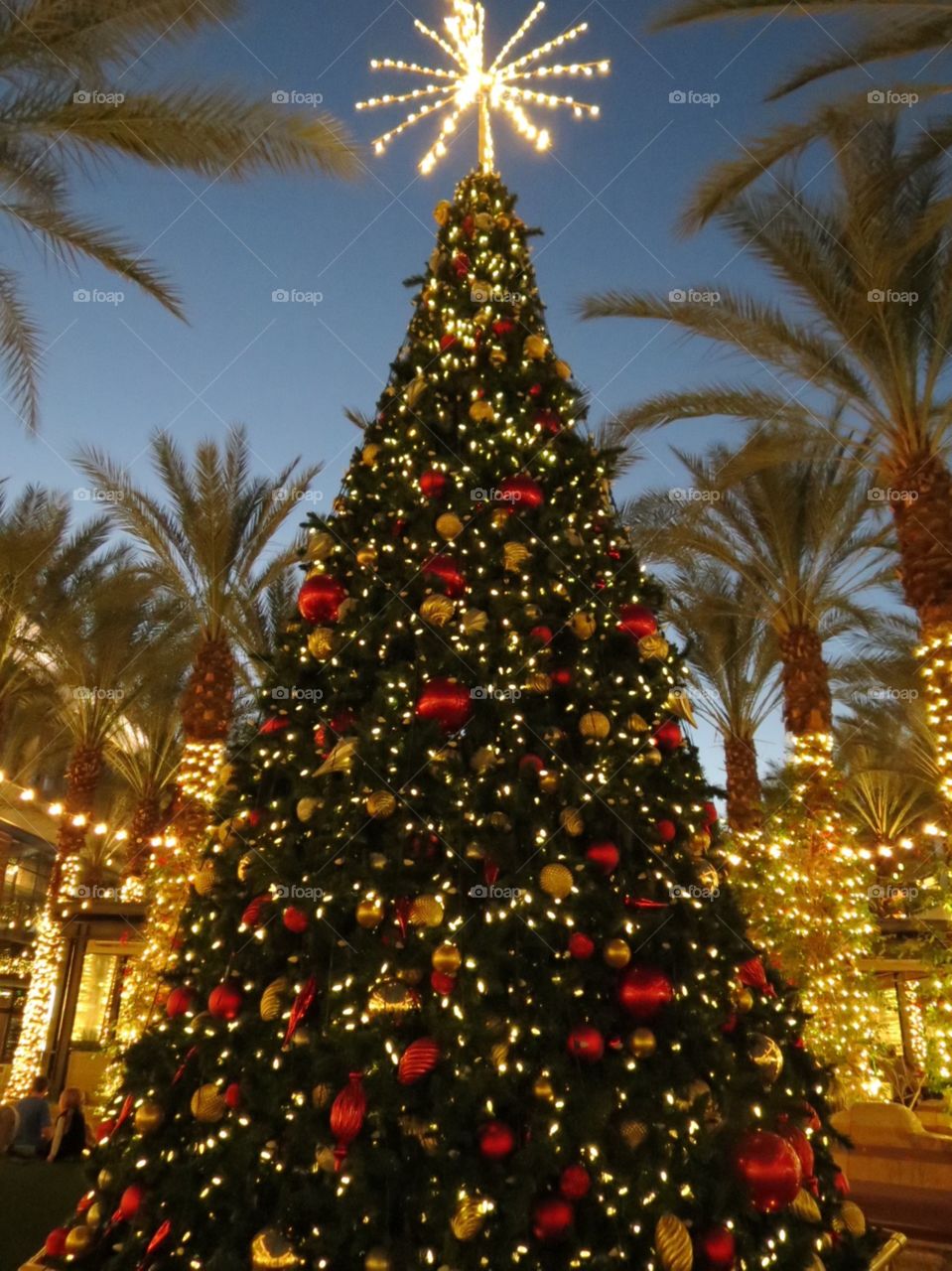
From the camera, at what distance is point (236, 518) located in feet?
44.1

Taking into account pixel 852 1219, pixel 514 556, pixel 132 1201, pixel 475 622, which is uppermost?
pixel 514 556

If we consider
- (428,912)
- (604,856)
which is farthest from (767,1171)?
(428,912)

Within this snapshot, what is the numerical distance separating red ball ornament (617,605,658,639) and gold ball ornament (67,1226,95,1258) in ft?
11.0

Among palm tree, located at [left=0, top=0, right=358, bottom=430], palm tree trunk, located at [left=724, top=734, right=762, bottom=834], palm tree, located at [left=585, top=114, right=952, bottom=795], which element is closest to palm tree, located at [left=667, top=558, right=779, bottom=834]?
palm tree trunk, located at [left=724, top=734, right=762, bottom=834]

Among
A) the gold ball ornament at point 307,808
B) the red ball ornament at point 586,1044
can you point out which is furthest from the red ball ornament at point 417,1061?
the gold ball ornament at point 307,808

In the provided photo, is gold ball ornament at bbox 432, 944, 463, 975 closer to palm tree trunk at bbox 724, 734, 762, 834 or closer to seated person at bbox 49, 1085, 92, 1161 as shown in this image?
seated person at bbox 49, 1085, 92, 1161

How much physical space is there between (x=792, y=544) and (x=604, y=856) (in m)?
10.1

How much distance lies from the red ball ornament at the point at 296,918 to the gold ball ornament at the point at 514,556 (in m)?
1.81

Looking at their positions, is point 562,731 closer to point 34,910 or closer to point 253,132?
point 253,132

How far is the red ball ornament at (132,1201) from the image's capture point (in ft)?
10.6

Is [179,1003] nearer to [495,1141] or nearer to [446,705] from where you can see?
[495,1141]

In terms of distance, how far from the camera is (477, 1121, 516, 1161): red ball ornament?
300cm

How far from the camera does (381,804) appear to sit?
3.52 metres

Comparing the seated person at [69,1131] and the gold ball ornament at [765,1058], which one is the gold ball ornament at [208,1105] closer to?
the gold ball ornament at [765,1058]
